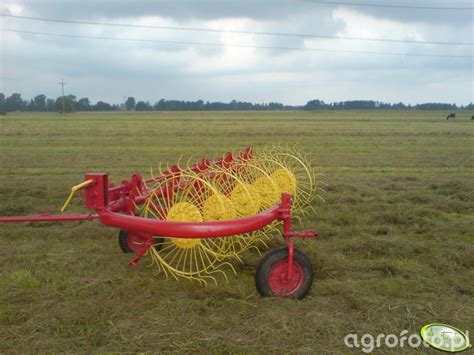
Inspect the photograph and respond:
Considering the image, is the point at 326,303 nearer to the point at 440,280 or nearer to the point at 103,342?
the point at 440,280

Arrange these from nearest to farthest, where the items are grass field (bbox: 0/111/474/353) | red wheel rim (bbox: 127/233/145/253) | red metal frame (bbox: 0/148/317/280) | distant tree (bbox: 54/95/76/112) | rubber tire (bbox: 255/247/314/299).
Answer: grass field (bbox: 0/111/474/353) → red metal frame (bbox: 0/148/317/280) → rubber tire (bbox: 255/247/314/299) → red wheel rim (bbox: 127/233/145/253) → distant tree (bbox: 54/95/76/112)

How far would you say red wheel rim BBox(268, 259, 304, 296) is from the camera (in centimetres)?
428

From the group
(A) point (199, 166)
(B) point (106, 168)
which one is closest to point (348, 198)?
(A) point (199, 166)

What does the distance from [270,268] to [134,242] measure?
6.78ft

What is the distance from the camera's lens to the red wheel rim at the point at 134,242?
5.60 metres

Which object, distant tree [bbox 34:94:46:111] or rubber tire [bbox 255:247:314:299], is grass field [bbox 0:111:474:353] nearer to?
rubber tire [bbox 255:247:314:299]

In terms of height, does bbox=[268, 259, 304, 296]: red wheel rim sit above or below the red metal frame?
below

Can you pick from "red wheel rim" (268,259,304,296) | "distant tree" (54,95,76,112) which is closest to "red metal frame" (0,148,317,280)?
"red wheel rim" (268,259,304,296)

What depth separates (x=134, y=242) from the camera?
18.4 feet

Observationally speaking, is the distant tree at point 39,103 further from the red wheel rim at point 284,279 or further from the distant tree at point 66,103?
the red wheel rim at point 284,279

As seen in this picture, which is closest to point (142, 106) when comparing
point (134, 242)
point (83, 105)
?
point (83, 105)

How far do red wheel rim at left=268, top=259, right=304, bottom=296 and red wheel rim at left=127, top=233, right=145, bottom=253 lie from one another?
197 cm

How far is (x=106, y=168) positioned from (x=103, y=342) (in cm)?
1003

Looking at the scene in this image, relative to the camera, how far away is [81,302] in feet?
13.5
